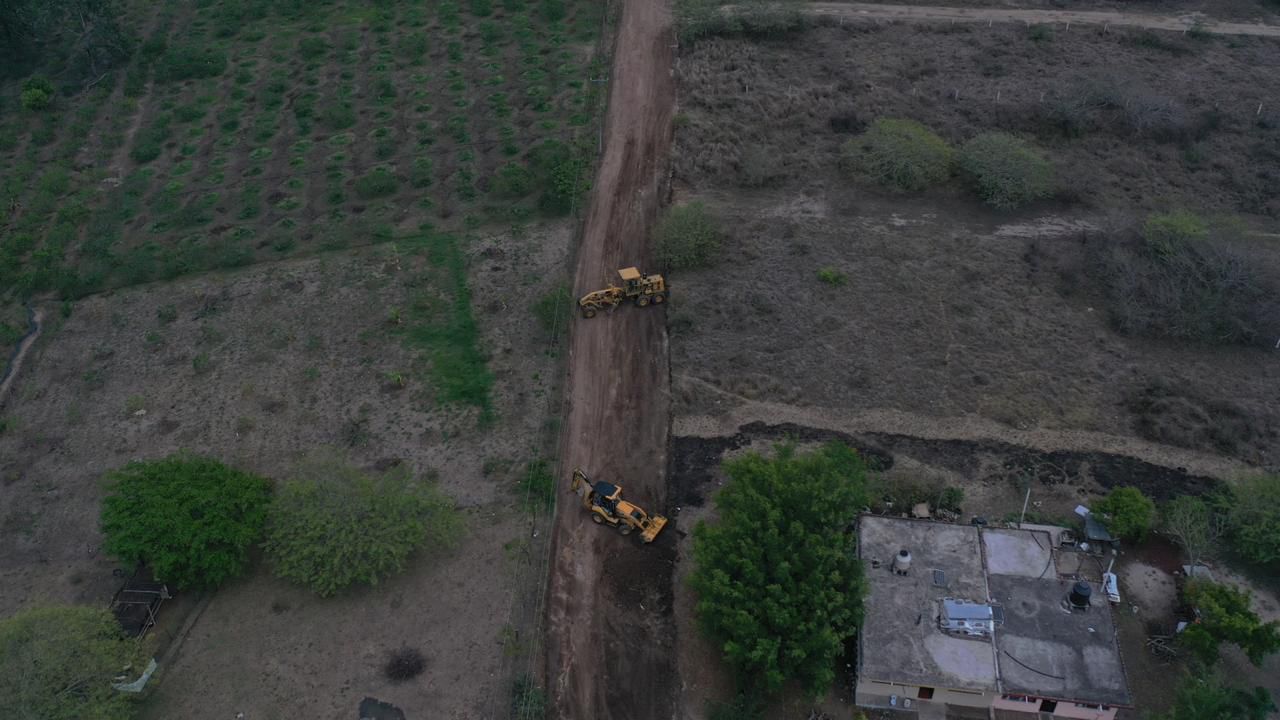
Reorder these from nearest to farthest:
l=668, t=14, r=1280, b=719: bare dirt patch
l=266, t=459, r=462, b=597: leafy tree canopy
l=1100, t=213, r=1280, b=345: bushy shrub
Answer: l=266, t=459, r=462, b=597: leafy tree canopy, l=668, t=14, r=1280, b=719: bare dirt patch, l=1100, t=213, r=1280, b=345: bushy shrub

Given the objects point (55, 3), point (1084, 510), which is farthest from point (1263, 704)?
point (55, 3)

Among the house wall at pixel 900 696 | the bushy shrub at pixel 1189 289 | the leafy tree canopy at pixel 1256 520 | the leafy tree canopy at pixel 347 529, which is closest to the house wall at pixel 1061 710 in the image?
the house wall at pixel 900 696

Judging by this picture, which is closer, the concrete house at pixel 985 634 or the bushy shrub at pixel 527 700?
the concrete house at pixel 985 634

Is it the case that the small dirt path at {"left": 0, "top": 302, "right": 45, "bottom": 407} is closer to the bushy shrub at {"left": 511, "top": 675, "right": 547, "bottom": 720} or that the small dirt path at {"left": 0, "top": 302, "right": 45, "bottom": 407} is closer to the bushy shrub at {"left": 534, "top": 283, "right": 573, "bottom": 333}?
the bushy shrub at {"left": 534, "top": 283, "right": 573, "bottom": 333}

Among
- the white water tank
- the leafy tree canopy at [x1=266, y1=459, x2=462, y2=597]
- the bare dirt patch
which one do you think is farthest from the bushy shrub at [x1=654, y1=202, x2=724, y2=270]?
the white water tank

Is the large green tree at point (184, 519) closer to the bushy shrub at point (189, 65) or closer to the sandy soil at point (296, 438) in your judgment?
the sandy soil at point (296, 438)

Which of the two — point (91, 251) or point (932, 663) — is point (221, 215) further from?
point (932, 663)

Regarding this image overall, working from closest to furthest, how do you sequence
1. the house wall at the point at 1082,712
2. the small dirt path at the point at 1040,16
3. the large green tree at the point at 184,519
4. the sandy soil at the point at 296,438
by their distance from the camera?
1. the house wall at the point at 1082,712
2. the sandy soil at the point at 296,438
3. the large green tree at the point at 184,519
4. the small dirt path at the point at 1040,16
